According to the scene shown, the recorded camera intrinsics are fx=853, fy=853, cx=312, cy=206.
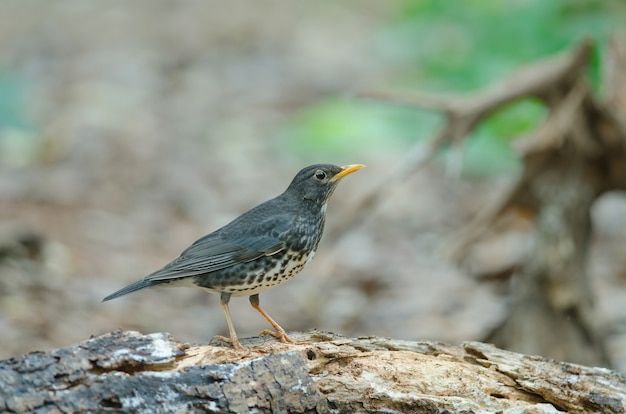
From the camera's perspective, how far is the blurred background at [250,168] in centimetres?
820

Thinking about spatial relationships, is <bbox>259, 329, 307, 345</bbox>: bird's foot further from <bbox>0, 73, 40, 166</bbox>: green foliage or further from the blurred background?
<bbox>0, 73, 40, 166</bbox>: green foliage

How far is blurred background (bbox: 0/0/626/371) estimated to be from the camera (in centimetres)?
820

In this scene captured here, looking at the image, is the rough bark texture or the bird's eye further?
the bird's eye

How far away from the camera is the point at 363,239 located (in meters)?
10.6

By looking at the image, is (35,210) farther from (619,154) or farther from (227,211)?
(619,154)

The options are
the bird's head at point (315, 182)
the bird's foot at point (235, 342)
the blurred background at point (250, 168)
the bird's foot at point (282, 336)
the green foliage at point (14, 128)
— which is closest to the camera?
the bird's foot at point (235, 342)

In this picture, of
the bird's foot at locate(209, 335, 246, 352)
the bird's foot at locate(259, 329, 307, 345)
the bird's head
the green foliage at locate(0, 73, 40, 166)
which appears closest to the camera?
the bird's foot at locate(209, 335, 246, 352)

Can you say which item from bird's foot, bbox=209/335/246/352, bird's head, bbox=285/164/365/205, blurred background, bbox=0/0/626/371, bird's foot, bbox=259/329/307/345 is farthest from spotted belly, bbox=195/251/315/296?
blurred background, bbox=0/0/626/371

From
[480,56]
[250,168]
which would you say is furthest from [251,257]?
[250,168]

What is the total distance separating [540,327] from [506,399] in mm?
2642

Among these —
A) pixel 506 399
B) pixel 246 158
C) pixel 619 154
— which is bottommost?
pixel 506 399

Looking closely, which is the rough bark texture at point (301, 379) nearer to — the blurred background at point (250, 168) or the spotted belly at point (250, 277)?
the spotted belly at point (250, 277)

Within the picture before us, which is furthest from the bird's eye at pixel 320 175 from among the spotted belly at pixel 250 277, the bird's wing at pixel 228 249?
the spotted belly at pixel 250 277

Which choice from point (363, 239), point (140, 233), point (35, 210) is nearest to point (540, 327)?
point (363, 239)
